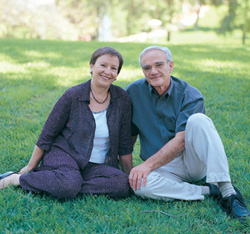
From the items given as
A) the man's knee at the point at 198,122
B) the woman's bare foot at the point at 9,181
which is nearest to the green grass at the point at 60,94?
the woman's bare foot at the point at 9,181

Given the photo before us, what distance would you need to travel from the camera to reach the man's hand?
2936 millimetres

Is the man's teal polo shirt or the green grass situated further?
the man's teal polo shirt

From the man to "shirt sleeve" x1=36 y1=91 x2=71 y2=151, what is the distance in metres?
0.66

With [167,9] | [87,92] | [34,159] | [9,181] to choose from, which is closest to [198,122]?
[87,92]

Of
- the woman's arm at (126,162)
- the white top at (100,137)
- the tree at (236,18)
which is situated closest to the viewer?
the white top at (100,137)

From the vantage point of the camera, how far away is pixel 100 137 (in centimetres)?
317

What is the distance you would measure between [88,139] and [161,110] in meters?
0.73

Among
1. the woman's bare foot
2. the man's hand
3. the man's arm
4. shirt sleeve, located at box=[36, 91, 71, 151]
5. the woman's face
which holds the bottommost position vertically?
the woman's bare foot

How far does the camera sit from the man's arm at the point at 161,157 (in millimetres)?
2965

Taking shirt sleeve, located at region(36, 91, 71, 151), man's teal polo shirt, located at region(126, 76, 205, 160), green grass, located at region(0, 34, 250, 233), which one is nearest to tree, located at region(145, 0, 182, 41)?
green grass, located at region(0, 34, 250, 233)

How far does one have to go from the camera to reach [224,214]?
2785 millimetres

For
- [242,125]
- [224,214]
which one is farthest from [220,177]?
[242,125]

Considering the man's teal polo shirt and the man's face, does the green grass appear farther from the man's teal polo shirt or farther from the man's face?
the man's face

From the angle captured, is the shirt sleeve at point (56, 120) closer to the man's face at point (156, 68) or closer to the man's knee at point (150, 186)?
the man's face at point (156, 68)
